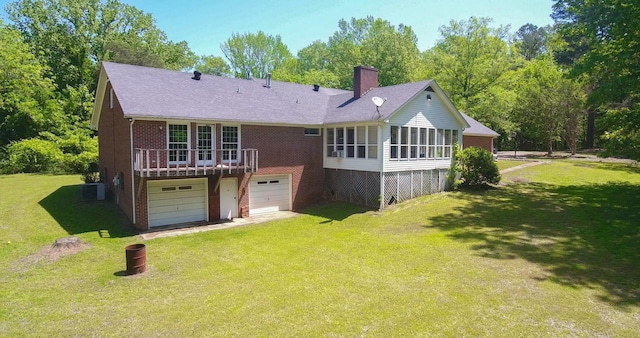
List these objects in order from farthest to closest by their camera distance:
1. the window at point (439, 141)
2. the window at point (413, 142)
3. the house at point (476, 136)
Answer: the house at point (476, 136) < the window at point (439, 141) < the window at point (413, 142)

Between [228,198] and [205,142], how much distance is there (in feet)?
9.85

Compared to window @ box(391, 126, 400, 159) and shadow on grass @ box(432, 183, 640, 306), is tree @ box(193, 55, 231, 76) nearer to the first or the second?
window @ box(391, 126, 400, 159)

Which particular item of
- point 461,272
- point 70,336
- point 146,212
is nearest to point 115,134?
point 146,212

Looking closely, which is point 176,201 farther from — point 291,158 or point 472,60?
point 472,60

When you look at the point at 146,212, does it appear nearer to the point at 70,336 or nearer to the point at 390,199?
the point at 70,336

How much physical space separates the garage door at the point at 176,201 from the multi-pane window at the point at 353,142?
23.6 feet

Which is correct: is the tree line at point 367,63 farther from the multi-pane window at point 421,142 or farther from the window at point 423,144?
the window at point 423,144

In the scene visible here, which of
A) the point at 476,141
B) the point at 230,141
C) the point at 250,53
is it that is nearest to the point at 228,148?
the point at 230,141

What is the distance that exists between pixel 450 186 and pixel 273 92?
11973mm

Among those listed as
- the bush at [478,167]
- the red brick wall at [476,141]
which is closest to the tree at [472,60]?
the red brick wall at [476,141]

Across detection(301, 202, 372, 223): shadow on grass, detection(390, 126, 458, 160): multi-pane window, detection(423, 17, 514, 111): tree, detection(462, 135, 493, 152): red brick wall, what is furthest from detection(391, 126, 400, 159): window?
detection(423, 17, 514, 111): tree

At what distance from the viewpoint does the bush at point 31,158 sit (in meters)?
28.2

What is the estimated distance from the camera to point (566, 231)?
42.8 ft

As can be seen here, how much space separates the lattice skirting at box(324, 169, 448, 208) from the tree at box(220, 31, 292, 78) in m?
39.8
